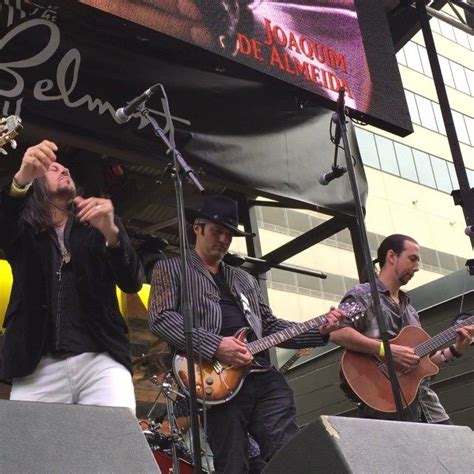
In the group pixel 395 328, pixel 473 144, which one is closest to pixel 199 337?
pixel 395 328

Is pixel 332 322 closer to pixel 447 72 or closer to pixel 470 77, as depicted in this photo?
pixel 447 72

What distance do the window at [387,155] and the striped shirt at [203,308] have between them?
2216 centimetres

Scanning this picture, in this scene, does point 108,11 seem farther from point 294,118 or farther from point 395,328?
point 395,328

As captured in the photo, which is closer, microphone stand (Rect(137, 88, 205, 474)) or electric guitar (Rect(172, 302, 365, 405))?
microphone stand (Rect(137, 88, 205, 474))

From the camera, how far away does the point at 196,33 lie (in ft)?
16.6

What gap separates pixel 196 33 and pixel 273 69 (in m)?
0.64

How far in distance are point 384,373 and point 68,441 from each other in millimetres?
3205

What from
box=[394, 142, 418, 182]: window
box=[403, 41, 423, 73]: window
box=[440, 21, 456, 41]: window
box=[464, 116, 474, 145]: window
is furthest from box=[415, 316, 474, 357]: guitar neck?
box=[440, 21, 456, 41]: window

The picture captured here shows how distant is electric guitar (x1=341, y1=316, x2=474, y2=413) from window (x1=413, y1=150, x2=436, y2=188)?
77.9ft

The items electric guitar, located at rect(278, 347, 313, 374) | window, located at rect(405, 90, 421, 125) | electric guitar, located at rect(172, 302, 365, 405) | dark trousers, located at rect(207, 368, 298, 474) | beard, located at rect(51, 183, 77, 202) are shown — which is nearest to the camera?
beard, located at rect(51, 183, 77, 202)

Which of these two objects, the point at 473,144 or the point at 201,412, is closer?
the point at 201,412

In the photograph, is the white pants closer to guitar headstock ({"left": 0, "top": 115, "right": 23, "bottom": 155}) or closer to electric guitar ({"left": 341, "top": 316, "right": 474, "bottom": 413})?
guitar headstock ({"left": 0, "top": 115, "right": 23, "bottom": 155})

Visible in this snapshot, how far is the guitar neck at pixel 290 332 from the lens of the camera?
425 centimetres

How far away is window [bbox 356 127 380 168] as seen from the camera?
2489 cm
